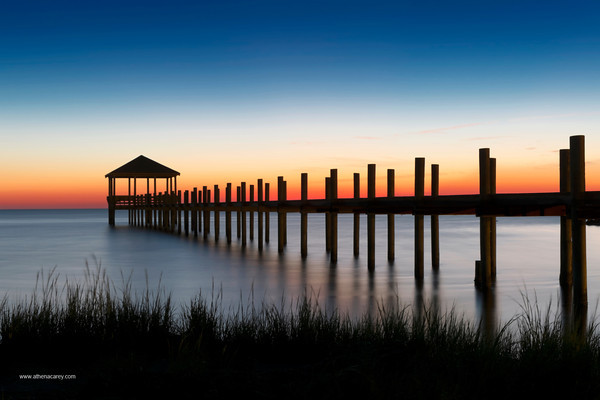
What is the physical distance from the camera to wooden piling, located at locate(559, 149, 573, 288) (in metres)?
10.3

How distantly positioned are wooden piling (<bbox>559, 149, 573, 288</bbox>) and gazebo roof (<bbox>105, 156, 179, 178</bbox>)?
110 ft

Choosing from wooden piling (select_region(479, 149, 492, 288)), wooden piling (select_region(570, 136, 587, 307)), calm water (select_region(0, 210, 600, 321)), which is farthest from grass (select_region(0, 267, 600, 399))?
wooden piling (select_region(479, 149, 492, 288))

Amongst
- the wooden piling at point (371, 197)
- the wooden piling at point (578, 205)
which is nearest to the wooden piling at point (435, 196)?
the wooden piling at point (371, 197)

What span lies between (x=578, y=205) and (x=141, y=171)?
36.3m

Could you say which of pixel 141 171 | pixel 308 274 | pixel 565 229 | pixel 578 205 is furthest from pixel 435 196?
pixel 141 171

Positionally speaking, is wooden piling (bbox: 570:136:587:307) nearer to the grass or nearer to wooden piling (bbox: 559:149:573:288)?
wooden piling (bbox: 559:149:573:288)

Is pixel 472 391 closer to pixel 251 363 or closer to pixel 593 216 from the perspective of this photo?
pixel 251 363

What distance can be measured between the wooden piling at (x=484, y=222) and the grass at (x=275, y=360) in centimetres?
529

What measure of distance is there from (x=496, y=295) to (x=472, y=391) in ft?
25.8

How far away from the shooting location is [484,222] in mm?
Answer: 11203

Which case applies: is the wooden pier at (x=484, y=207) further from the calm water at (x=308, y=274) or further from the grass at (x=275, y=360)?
the grass at (x=275, y=360)

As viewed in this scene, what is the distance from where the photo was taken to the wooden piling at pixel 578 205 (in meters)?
8.35

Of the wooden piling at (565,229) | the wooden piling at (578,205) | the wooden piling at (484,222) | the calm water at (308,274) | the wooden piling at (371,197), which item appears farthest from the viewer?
the wooden piling at (371,197)

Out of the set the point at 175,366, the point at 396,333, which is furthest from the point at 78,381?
the point at 396,333
